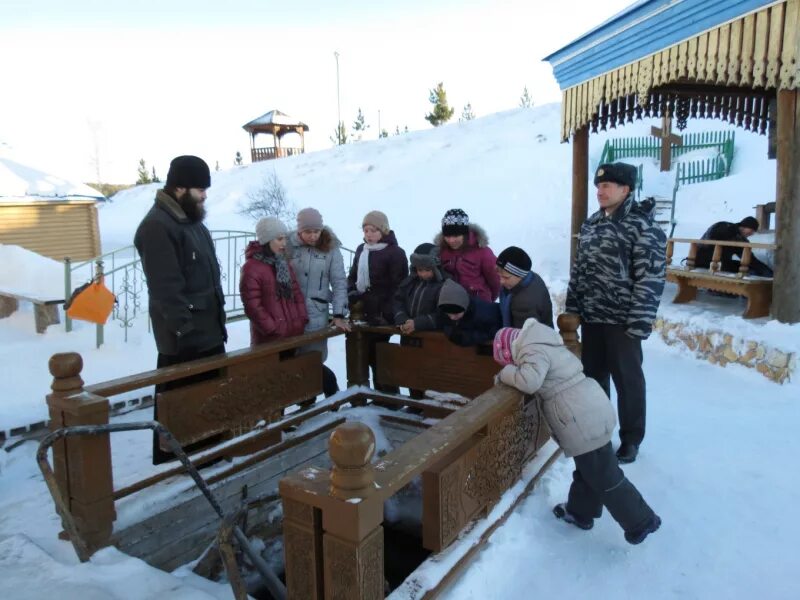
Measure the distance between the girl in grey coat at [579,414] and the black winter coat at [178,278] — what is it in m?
1.71

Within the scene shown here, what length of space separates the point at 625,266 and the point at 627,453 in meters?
1.21

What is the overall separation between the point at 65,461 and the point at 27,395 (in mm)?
3885

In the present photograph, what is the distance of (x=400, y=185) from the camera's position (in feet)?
78.0

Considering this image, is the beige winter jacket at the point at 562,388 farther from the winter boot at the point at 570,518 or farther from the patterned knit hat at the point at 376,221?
the patterned knit hat at the point at 376,221

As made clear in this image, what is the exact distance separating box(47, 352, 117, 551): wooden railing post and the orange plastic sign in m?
4.60

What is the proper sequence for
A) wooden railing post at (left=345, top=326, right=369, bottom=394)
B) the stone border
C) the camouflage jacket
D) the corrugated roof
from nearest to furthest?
the camouflage jacket
wooden railing post at (left=345, top=326, right=369, bottom=394)
the stone border
the corrugated roof

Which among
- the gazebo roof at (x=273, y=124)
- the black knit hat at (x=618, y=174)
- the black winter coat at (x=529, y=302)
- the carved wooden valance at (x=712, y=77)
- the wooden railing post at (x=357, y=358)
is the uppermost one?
the gazebo roof at (x=273, y=124)

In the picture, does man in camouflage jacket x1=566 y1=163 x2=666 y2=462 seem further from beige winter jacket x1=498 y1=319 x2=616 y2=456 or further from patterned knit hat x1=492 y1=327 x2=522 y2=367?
patterned knit hat x1=492 y1=327 x2=522 y2=367

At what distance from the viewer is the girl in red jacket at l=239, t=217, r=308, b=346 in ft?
12.6

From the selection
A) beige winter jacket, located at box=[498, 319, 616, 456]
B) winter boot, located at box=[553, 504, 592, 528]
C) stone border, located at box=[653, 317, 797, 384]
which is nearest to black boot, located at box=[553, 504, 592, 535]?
winter boot, located at box=[553, 504, 592, 528]

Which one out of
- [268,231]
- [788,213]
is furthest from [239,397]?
[788,213]

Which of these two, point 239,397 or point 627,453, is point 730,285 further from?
point 239,397

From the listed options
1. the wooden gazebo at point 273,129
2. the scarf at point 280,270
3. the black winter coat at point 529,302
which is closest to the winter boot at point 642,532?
the black winter coat at point 529,302

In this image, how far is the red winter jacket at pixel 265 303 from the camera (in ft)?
12.6
